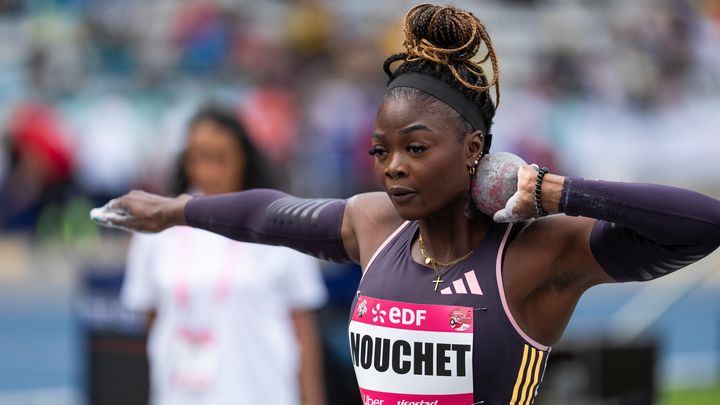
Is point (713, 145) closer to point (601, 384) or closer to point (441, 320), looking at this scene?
point (601, 384)

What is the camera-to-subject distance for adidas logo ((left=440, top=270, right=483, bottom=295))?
317cm

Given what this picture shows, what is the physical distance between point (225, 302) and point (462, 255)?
2.40 meters

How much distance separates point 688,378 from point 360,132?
6870mm

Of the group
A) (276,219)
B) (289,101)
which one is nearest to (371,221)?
(276,219)

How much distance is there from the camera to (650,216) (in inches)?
114

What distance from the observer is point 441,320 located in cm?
316

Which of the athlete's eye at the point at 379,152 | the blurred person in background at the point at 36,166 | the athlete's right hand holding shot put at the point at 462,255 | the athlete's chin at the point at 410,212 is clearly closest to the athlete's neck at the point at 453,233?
the athlete's right hand holding shot put at the point at 462,255

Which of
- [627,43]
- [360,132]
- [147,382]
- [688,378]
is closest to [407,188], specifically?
[147,382]

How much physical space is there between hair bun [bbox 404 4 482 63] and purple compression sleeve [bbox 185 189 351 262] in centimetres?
64

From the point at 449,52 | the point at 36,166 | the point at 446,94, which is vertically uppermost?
the point at 36,166

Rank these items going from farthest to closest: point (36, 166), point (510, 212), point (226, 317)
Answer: point (36, 166)
point (226, 317)
point (510, 212)

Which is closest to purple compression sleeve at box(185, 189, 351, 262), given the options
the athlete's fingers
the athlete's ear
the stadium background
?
the athlete's ear

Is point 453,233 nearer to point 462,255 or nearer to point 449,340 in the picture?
point 462,255

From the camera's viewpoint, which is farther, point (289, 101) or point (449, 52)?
point (289, 101)
